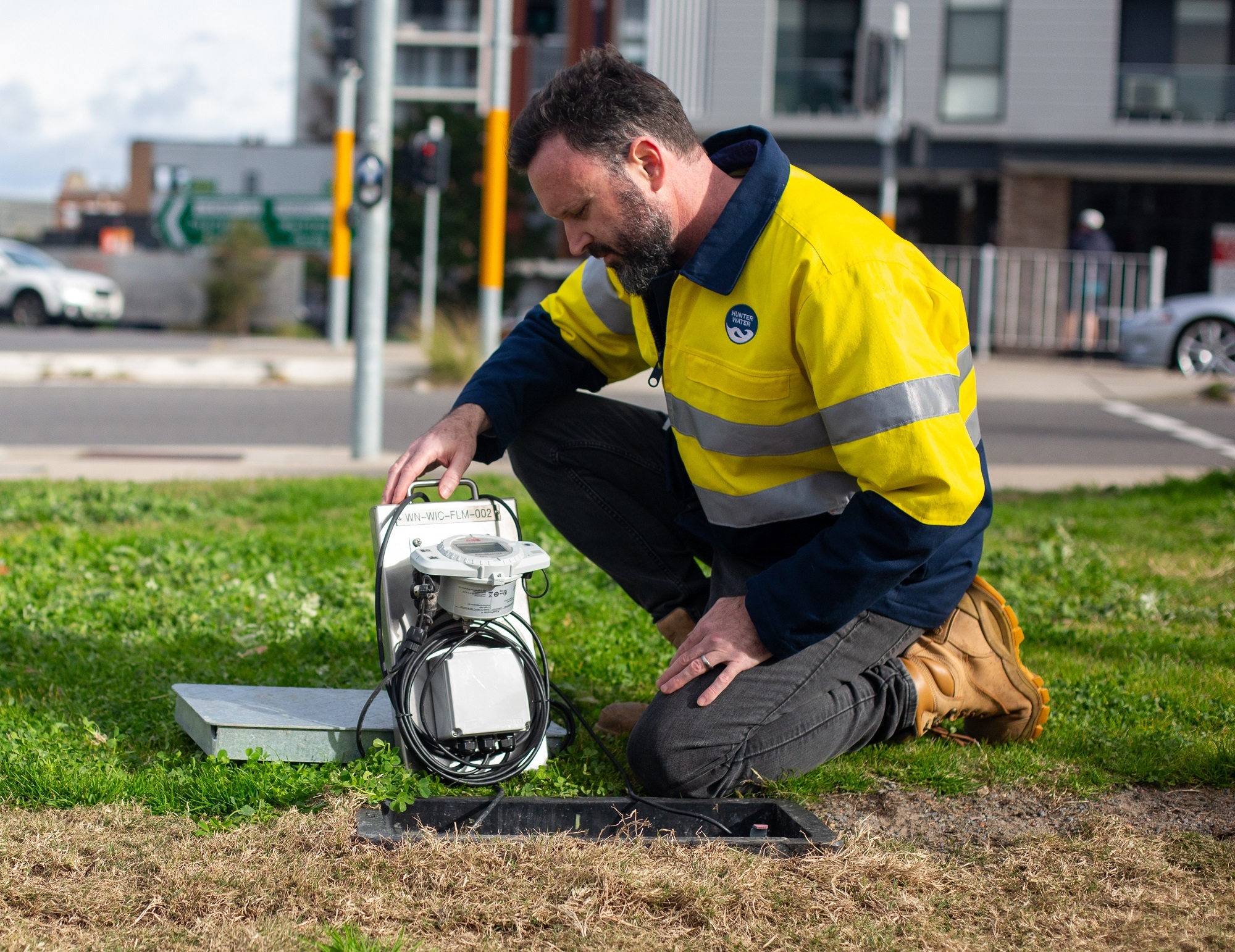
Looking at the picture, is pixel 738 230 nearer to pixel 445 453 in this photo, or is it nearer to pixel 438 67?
pixel 445 453

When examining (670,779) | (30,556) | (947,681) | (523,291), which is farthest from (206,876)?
(523,291)

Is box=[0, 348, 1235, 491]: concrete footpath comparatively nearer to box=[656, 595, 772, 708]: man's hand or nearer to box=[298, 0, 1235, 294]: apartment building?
box=[656, 595, 772, 708]: man's hand

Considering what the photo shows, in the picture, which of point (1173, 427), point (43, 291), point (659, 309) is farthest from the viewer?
point (43, 291)

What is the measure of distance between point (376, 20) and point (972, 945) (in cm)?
730

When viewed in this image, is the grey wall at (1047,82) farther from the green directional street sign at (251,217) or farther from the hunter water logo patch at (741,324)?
the hunter water logo patch at (741,324)

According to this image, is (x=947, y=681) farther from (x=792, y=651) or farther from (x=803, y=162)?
(x=803, y=162)

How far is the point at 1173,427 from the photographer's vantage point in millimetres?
11938

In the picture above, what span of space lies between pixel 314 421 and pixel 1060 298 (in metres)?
12.7

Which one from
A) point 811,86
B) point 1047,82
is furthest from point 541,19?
point 1047,82

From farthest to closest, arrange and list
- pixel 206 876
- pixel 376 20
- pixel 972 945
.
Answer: pixel 376 20 → pixel 206 876 → pixel 972 945

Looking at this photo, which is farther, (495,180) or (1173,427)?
(495,180)

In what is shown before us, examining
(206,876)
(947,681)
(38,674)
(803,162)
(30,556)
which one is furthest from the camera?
(803,162)

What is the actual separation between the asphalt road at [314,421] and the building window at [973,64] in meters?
11.0

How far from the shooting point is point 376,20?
26.9ft
